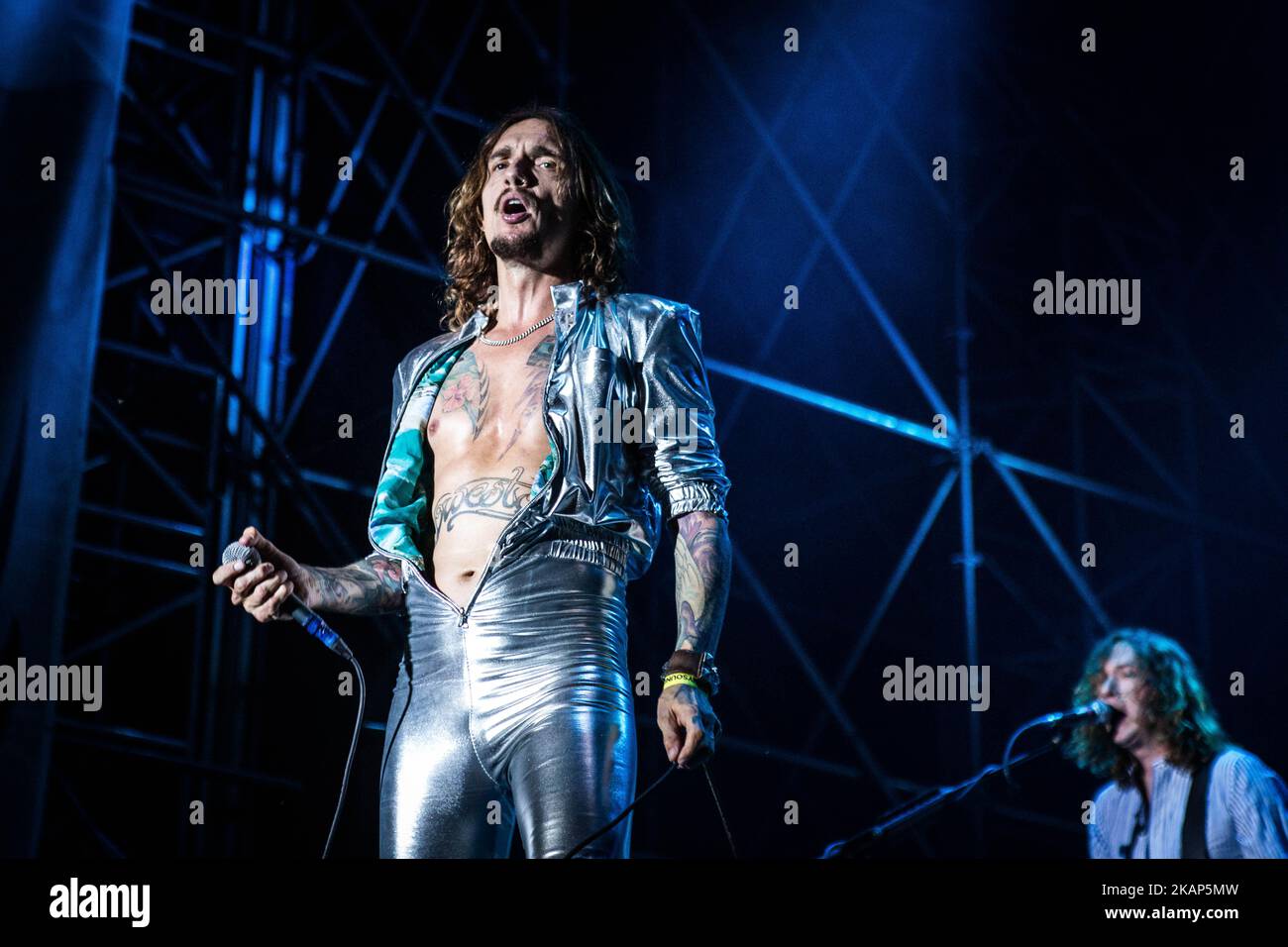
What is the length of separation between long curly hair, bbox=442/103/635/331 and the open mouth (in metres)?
0.12

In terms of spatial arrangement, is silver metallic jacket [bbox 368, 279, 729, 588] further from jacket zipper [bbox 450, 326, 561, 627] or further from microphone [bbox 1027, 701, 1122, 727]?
microphone [bbox 1027, 701, 1122, 727]

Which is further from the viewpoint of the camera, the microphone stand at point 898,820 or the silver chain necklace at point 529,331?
the silver chain necklace at point 529,331

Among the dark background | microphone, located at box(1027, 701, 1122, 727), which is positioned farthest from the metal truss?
microphone, located at box(1027, 701, 1122, 727)

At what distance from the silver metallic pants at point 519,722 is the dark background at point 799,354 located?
225cm

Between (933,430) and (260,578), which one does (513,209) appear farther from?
(933,430)

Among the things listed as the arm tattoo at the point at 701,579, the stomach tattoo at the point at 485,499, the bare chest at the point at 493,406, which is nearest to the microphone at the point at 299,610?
the stomach tattoo at the point at 485,499

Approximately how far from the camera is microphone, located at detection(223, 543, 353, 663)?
2.70 metres

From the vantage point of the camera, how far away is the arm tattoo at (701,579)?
2711 millimetres

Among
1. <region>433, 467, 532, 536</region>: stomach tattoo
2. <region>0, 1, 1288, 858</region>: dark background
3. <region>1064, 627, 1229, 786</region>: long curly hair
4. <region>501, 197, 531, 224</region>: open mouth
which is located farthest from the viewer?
<region>0, 1, 1288, 858</region>: dark background

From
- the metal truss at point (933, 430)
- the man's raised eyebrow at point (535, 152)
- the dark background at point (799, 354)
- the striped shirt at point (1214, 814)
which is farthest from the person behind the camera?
the metal truss at point (933, 430)

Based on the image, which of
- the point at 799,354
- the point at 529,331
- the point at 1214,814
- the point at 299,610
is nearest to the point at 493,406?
the point at 529,331

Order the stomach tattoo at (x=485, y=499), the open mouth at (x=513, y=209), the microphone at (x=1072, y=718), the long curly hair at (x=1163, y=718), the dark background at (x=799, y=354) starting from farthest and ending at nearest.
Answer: the dark background at (x=799, y=354)
the long curly hair at (x=1163, y=718)
the microphone at (x=1072, y=718)
the open mouth at (x=513, y=209)
the stomach tattoo at (x=485, y=499)

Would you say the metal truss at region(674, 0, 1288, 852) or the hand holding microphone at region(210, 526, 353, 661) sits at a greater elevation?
the metal truss at region(674, 0, 1288, 852)

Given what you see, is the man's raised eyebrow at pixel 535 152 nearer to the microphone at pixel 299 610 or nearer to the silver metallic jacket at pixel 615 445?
the silver metallic jacket at pixel 615 445
